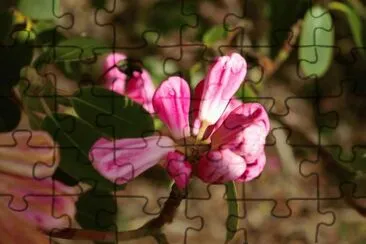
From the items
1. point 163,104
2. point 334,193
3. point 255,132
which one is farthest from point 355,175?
point 163,104

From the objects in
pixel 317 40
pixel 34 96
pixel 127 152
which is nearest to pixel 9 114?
pixel 34 96

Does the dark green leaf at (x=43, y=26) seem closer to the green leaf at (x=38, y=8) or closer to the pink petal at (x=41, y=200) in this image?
the green leaf at (x=38, y=8)

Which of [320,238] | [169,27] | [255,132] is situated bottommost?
[320,238]

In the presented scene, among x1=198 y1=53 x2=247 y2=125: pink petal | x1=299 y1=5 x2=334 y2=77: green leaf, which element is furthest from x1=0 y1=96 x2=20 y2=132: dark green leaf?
x1=299 y1=5 x2=334 y2=77: green leaf

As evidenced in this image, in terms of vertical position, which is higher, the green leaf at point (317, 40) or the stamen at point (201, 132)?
the green leaf at point (317, 40)

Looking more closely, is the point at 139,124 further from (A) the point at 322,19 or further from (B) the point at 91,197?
(A) the point at 322,19

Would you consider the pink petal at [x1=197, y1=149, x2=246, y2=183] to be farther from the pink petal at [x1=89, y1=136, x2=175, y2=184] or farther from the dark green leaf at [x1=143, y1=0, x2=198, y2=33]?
the dark green leaf at [x1=143, y1=0, x2=198, y2=33]
